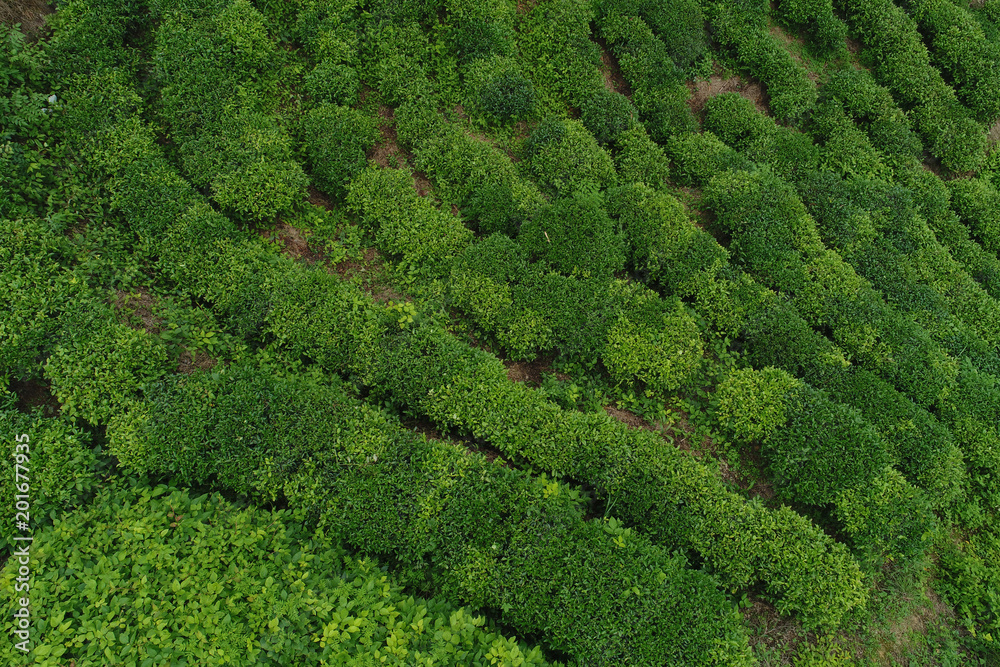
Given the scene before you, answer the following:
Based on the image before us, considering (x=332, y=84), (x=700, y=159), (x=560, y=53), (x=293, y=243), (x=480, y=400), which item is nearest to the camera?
(x=480, y=400)

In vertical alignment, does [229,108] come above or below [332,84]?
below

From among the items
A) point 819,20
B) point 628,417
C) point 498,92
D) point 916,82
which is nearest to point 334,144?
point 498,92

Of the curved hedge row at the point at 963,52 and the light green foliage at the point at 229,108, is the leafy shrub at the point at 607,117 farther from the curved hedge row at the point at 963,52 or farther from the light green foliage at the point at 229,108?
the curved hedge row at the point at 963,52

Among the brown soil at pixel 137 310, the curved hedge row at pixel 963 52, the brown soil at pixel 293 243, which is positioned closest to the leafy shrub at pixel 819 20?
the curved hedge row at pixel 963 52

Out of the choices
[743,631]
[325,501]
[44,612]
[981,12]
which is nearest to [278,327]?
[325,501]

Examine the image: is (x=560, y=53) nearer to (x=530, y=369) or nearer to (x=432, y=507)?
(x=530, y=369)

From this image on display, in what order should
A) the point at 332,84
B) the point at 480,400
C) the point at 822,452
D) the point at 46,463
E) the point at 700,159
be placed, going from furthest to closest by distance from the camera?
the point at 700,159
the point at 332,84
the point at 822,452
the point at 480,400
the point at 46,463

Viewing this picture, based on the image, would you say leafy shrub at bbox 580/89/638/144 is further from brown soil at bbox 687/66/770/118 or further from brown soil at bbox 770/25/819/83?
brown soil at bbox 770/25/819/83

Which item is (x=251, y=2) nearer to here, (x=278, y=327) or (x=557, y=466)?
(x=278, y=327)
